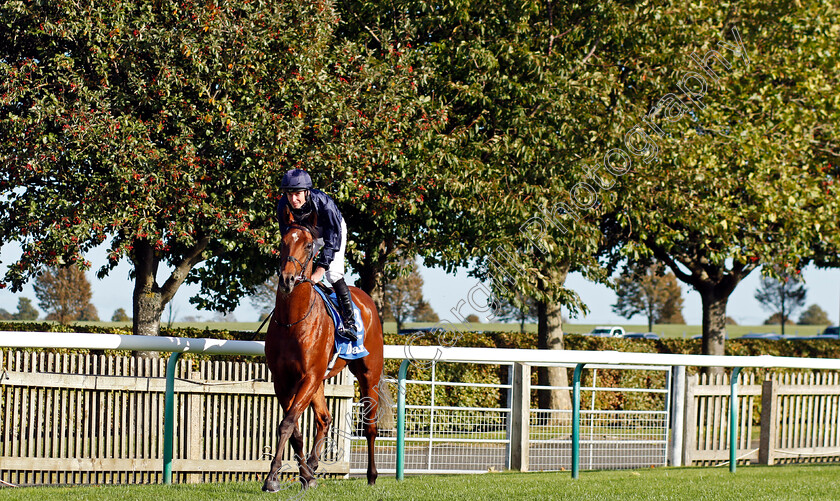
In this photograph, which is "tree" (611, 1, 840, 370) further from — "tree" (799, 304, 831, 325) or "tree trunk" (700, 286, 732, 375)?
"tree" (799, 304, 831, 325)

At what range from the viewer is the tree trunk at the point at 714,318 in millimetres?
22062

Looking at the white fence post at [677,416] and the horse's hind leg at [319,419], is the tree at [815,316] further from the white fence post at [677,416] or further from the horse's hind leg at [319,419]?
the horse's hind leg at [319,419]

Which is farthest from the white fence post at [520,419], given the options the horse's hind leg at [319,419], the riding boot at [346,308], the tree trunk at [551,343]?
the tree trunk at [551,343]

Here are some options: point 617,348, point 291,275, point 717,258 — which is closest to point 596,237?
point 717,258

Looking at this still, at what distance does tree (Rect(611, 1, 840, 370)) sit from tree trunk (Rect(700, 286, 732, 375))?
1584 millimetres

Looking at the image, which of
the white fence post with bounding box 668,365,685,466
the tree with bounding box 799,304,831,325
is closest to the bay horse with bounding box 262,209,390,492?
the white fence post with bounding box 668,365,685,466

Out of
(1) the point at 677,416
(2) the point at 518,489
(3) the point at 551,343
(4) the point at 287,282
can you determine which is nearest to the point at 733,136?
(3) the point at 551,343

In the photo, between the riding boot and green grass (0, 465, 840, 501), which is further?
the riding boot

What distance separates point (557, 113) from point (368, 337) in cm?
873

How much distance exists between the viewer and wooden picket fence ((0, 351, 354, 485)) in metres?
8.77

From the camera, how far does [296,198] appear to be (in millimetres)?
6477

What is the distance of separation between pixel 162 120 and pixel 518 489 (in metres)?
8.99

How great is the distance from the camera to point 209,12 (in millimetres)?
13445

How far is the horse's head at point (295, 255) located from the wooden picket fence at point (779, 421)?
833 centimetres
